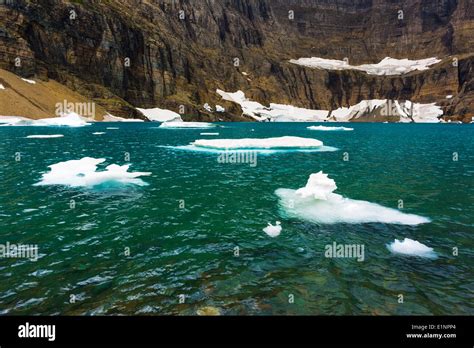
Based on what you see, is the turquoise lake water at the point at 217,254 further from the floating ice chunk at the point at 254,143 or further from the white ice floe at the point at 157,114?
the white ice floe at the point at 157,114

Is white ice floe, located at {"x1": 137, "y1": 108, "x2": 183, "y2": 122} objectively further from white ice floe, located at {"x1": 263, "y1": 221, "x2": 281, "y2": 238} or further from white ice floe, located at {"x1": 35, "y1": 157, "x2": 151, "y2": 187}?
white ice floe, located at {"x1": 263, "y1": 221, "x2": 281, "y2": 238}

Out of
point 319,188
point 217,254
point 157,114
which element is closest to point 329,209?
point 319,188

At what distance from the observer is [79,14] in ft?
520

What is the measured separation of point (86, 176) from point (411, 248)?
2253 cm

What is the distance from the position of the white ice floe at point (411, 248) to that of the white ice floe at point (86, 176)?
18518mm

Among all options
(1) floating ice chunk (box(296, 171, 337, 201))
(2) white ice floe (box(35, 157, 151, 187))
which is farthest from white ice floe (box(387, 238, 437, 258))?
(2) white ice floe (box(35, 157, 151, 187))

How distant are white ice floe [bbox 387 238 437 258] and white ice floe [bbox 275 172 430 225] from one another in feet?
10.3

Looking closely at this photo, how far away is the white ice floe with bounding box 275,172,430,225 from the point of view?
702 inches

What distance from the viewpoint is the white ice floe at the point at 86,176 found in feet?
83.7

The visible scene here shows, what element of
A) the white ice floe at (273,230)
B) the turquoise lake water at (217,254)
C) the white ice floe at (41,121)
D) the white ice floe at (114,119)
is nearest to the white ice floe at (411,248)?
the turquoise lake water at (217,254)

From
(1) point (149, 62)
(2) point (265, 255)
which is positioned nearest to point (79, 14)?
(1) point (149, 62)

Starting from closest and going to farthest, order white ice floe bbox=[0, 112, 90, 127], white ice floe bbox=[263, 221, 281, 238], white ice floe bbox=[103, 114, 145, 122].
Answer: white ice floe bbox=[263, 221, 281, 238]
white ice floe bbox=[0, 112, 90, 127]
white ice floe bbox=[103, 114, 145, 122]

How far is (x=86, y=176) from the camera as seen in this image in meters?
25.7
